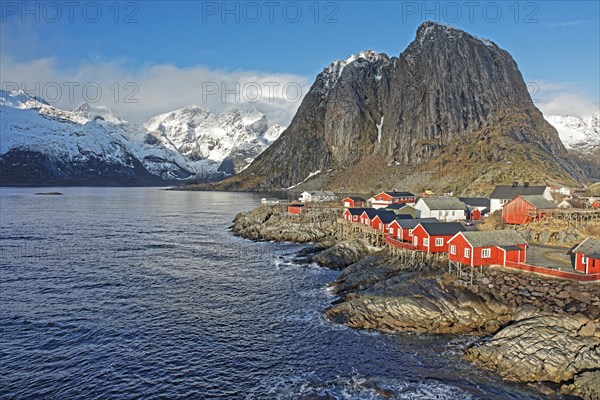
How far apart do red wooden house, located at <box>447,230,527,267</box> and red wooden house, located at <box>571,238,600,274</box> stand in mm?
4945

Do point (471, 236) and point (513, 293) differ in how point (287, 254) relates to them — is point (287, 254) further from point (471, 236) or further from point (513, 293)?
point (513, 293)

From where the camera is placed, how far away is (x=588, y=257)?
37.7m

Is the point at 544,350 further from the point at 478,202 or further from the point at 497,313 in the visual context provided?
the point at 478,202

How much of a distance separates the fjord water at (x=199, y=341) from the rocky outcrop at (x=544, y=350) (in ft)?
5.33

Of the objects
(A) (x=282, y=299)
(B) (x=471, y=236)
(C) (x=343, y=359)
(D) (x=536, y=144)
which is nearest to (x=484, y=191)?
(D) (x=536, y=144)

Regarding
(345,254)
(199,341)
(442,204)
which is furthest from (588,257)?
(442,204)

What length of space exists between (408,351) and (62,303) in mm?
33844

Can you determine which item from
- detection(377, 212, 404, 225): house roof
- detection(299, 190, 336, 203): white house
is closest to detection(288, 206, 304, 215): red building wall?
detection(377, 212, 404, 225): house roof

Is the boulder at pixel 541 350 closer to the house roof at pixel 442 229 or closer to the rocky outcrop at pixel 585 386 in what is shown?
the rocky outcrop at pixel 585 386

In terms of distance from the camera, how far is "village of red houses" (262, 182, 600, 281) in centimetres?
3959

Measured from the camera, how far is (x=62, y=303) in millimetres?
43031

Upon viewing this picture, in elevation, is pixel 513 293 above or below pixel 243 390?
above

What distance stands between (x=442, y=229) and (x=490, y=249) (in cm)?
854

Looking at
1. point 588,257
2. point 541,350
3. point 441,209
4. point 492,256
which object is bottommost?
point 541,350
